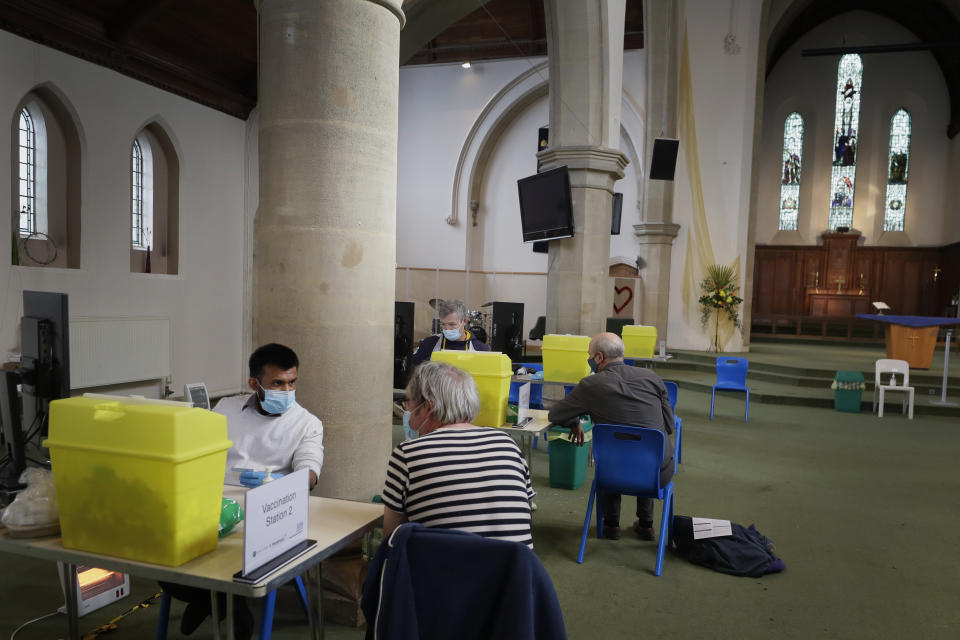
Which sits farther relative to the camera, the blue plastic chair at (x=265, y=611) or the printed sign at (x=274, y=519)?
the blue plastic chair at (x=265, y=611)

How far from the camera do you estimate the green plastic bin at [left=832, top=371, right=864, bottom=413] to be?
968 centimetres

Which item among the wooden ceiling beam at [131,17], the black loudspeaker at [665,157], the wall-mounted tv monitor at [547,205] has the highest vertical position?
the wooden ceiling beam at [131,17]

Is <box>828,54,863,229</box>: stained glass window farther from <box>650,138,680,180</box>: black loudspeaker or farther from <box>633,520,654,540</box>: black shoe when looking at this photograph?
<box>633,520,654,540</box>: black shoe

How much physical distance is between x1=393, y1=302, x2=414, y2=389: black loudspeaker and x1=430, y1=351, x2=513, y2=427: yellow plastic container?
4056 millimetres

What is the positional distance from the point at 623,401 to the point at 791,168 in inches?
837

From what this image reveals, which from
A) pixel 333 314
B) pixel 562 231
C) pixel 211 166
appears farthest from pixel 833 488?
pixel 211 166

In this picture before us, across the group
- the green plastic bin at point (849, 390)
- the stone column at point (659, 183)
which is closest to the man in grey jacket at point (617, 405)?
the green plastic bin at point (849, 390)

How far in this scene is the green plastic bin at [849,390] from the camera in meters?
9.68

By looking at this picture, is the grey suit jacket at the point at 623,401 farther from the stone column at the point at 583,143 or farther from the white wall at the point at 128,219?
the white wall at the point at 128,219

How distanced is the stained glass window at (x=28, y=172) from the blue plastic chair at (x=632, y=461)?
723 cm

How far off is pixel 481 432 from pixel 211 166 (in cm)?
909

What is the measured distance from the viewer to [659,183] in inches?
603

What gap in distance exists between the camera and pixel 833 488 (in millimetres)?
5805

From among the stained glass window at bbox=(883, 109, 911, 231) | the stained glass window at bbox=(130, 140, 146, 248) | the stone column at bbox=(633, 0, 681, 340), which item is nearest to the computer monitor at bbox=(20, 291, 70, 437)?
the stained glass window at bbox=(130, 140, 146, 248)
